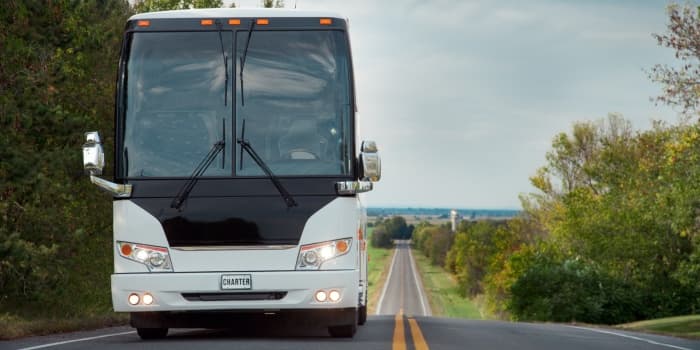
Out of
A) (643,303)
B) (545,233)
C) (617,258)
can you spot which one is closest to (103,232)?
(643,303)

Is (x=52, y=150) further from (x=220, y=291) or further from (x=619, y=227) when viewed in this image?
(x=619, y=227)

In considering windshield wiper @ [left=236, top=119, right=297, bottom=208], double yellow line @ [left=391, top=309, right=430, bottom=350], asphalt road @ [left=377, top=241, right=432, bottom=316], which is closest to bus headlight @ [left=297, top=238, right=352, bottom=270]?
windshield wiper @ [left=236, top=119, right=297, bottom=208]

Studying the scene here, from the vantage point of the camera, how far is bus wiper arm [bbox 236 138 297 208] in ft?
36.0

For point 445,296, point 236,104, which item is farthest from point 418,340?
point 445,296

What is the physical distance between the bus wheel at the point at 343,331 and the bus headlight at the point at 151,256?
2.28 metres

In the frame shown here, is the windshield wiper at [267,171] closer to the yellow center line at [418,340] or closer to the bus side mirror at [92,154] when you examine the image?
the bus side mirror at [92,154]

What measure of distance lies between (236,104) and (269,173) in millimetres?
886

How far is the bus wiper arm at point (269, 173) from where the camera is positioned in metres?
11.0

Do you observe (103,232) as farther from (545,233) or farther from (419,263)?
(419,263)

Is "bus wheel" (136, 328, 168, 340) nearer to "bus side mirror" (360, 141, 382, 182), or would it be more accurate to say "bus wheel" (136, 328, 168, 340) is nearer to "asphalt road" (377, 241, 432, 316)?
"bus side mirror" (360, 141, 382, 182)

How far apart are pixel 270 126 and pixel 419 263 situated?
593 feet

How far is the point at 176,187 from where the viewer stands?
36.2ft

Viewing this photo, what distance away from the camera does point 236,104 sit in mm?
11258

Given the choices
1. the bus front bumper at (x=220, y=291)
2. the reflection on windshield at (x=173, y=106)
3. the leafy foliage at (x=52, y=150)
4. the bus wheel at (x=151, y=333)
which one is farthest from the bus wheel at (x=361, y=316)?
the leafy foliage at (x=52, y=150)
